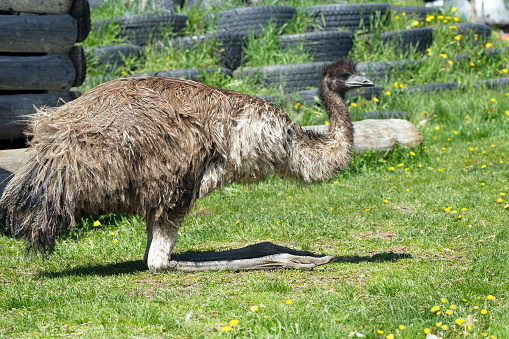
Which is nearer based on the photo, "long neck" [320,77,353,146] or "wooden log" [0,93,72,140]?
"long neck" [320,77,353,146]

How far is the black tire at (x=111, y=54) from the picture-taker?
9.88m

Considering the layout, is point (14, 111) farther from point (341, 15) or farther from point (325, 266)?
point (341, 15)

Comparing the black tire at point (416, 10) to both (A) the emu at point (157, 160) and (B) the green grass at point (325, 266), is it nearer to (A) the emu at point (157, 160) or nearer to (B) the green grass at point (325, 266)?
(B) the green grass at point (325, 266)

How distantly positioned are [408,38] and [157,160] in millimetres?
9154

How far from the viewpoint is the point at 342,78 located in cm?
566

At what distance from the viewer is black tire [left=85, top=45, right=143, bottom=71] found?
9878mm

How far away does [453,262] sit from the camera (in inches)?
193

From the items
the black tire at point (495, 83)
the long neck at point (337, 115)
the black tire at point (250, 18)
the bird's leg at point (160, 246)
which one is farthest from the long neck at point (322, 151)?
the black tire at point (495, 83)

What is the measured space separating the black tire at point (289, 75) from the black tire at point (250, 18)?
49.9 inches

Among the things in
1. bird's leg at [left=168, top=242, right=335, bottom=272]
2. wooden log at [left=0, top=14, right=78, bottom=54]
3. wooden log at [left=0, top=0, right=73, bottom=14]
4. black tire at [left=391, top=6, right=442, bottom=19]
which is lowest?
bird's leg at [left=168, top=242, right=335, bottom=272]

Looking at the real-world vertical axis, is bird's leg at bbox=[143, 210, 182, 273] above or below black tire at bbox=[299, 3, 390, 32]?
below

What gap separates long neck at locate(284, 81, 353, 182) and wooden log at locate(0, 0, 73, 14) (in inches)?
131

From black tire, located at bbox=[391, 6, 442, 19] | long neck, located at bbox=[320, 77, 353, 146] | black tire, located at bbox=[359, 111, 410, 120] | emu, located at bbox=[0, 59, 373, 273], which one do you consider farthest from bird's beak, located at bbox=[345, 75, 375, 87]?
black tire, located at bbox=[391, 6, 442, 19]

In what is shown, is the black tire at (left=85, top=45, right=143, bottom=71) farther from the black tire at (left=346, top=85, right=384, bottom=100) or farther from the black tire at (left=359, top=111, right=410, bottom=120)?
the black tire at (left=359, top=111, right=410, bottom=120)
